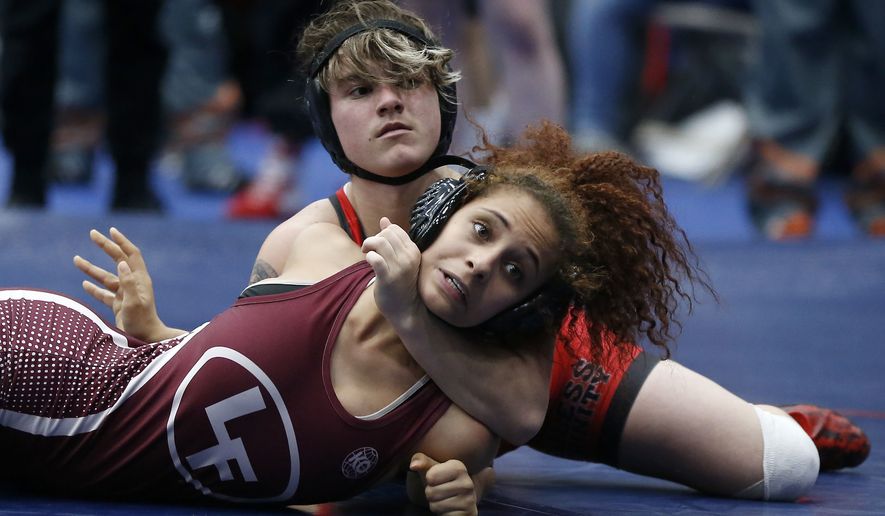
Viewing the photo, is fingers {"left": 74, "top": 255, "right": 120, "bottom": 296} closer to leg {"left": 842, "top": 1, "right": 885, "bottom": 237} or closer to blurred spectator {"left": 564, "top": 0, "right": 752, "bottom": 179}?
leg {"left": 842, "top": 1, "right": 885, "bottom": 237}

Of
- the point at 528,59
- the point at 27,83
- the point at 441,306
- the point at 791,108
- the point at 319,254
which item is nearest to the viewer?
the point at 441,306

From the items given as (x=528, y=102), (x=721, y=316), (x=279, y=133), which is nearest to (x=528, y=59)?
(x=528, y=102)

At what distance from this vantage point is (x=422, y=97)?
2.30 metres

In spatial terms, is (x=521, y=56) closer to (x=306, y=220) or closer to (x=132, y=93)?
(x=132, y=93)

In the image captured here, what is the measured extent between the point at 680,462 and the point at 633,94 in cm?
486

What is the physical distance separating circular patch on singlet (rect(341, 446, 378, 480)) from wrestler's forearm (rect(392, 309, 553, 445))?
0.14 meters

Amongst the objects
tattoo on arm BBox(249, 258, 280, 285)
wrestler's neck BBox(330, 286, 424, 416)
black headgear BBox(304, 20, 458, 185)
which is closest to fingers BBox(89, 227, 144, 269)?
tattoo on arm BBox(249, 258, 280, 285)

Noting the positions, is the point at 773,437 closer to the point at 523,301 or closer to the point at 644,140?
the point at 523,301

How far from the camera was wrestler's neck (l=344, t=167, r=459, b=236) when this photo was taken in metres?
2.38

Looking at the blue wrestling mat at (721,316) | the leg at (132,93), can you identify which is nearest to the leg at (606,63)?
the blue wrestling mat at (721,316)

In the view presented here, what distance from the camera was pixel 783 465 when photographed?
2311 mm

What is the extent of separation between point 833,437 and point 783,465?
0.77 ft

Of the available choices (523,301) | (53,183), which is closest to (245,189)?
(53,183)

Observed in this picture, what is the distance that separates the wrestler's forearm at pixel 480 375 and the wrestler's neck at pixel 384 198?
1.44 feet
